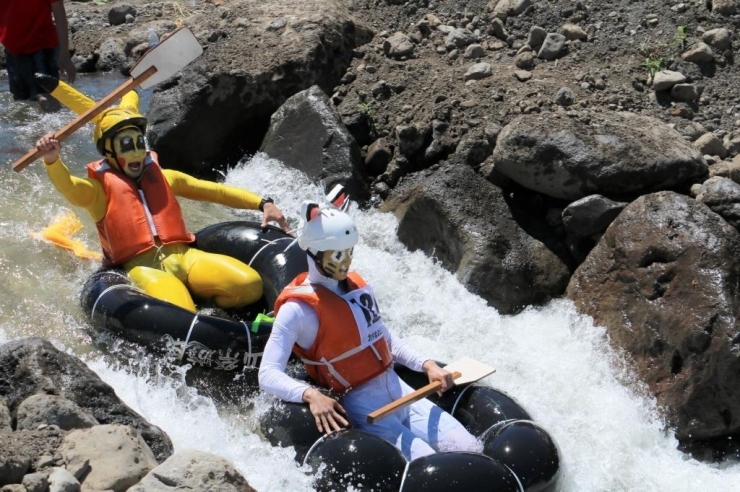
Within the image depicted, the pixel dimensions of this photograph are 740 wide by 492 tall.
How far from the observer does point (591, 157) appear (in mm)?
6762

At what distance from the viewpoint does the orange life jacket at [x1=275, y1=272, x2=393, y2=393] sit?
4.85 metres

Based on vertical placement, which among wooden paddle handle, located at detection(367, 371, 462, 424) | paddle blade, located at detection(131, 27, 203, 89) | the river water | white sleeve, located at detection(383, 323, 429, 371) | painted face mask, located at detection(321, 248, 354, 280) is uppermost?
paddle blade, located at detection(131, 27, 203, 89)

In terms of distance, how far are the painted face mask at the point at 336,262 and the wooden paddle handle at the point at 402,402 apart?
0.67 meters

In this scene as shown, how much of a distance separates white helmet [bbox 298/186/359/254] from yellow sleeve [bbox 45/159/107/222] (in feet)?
6.76

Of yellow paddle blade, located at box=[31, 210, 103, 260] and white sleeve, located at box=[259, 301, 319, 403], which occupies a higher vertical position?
white sleeve, located at box=[259, 301, 319, 403]

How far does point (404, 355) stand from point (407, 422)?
37cm

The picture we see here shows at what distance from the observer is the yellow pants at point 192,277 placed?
20.2ft

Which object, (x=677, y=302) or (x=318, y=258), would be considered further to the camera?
(x=677, y=302)

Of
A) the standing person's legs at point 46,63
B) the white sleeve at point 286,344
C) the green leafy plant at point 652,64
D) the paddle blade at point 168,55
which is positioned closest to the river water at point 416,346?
the white sleeve at point 286,344

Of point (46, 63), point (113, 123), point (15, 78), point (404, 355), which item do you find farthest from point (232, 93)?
point (404, 355)

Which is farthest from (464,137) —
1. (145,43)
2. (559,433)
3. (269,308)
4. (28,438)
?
(145,43)

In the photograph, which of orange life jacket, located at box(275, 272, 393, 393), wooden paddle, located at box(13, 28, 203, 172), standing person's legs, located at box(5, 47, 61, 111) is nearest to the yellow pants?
wooden paddle, located at box(13, 28, 203, 172)

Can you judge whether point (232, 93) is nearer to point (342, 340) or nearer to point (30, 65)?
point (30, 65)

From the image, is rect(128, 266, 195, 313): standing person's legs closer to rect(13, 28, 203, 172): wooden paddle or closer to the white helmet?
rect(13, 28, 203, 172): wooden paddle
